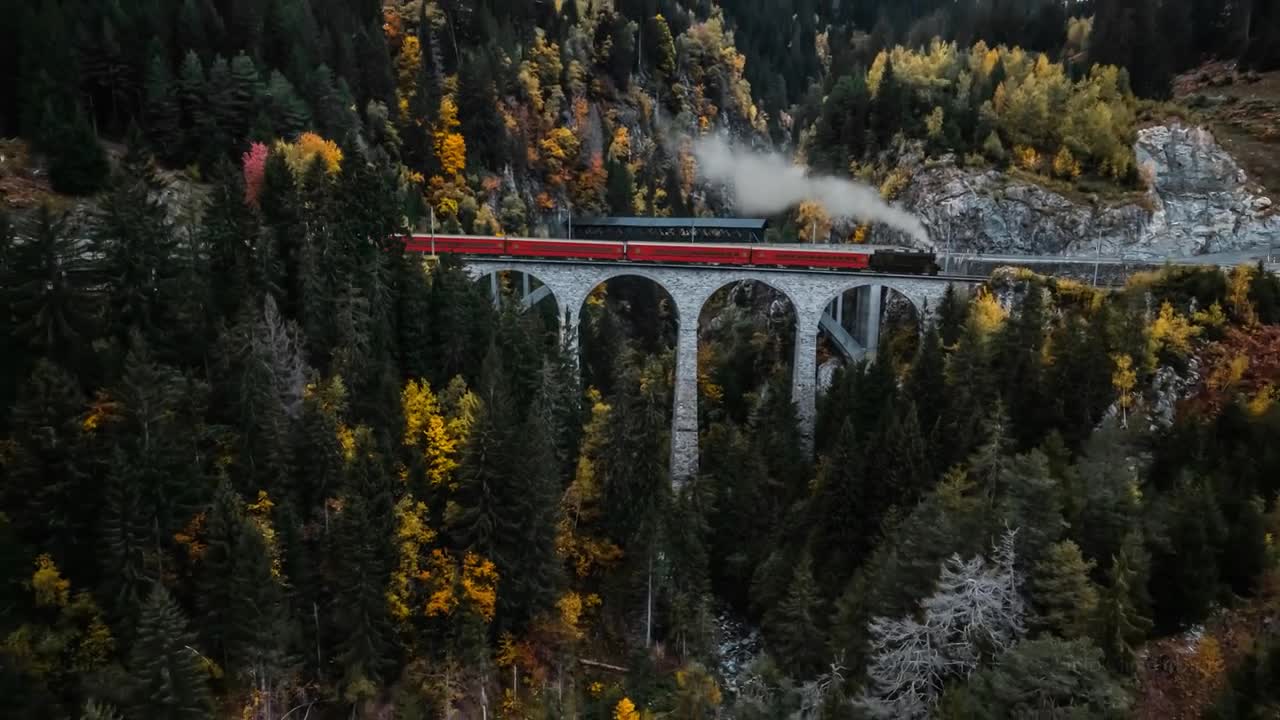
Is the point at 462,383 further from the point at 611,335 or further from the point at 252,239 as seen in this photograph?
the point at 611,335

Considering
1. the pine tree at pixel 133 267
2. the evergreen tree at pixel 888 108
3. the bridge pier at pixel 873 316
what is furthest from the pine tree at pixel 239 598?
the evergreen tree at pixel 888 108

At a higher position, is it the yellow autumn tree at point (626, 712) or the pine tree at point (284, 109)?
the pine tree at point (284, 109)

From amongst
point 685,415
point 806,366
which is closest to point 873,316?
point 806,366

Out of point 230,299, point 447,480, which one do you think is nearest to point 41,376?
point 230,299

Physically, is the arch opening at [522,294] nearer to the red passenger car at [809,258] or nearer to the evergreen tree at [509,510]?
the red passenger car at [809,258]

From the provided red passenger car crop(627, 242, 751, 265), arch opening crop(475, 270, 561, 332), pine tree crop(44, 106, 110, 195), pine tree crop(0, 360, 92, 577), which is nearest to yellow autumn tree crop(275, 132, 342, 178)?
pine tree crop(44, 106, 110, 195)

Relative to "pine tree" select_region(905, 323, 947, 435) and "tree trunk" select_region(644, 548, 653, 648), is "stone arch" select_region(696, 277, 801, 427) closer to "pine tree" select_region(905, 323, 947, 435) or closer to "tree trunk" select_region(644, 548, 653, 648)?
"pine tree" select_region(905, 323, 947, 435)
